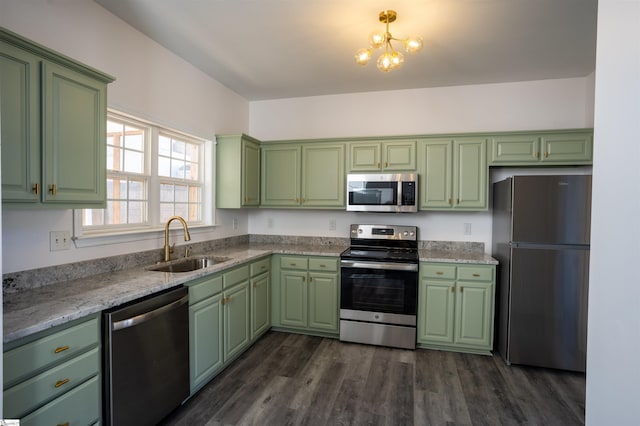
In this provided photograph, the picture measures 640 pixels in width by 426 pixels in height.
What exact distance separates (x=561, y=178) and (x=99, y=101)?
3.33m

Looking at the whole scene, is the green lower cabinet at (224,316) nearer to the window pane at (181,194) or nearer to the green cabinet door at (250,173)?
the green cabinet door at (250,173)

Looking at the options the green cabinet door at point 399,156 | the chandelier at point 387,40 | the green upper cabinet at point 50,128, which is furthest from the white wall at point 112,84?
the green cabinet door at point 399,156

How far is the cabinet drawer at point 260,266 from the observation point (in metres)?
3.08

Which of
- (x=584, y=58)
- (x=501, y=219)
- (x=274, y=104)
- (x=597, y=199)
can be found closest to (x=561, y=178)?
(x=501, y=219)

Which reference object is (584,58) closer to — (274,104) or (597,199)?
(597,199)

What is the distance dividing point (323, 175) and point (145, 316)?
2.31m

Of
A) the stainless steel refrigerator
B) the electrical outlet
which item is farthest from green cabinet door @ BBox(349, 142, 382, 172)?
the electrical outlet

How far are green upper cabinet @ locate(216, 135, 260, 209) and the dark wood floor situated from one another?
4.96 ft

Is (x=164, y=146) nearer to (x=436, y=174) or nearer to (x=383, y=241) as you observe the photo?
(x=383, y=241)

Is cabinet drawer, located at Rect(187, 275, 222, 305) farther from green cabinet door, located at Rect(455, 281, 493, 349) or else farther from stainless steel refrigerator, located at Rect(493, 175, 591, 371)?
stainless steel refrigerator, located at Rect(493, 175, 591, 371)

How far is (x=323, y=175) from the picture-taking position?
363 centimetres

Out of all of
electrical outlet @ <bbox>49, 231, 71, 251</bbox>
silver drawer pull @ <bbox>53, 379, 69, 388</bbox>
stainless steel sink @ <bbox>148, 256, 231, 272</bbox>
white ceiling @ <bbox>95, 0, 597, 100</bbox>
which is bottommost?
silver drawer pull @ <bbox>53, 379, 69, 388</bbox>

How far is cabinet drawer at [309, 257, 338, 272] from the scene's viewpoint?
332 cm

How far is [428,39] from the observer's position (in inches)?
101
